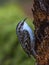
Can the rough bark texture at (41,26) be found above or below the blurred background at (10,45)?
below

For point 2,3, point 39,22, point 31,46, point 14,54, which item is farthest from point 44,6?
point 2,3

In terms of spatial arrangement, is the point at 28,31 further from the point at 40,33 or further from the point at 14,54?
the point at 14,54

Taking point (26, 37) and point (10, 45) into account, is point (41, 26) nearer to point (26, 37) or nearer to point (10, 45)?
point (26, 37)

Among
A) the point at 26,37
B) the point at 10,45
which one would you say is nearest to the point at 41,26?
the point at 26,37

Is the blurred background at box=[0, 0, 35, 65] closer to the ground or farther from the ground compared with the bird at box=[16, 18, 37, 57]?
farther from the ground

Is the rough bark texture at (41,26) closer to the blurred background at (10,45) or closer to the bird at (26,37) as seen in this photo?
the bird at (26,37)

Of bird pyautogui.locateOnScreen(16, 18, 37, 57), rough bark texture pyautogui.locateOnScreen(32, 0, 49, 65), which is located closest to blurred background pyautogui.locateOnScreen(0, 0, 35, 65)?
bird pyautogui.locateOnScreen(16, 18, 37, 57)

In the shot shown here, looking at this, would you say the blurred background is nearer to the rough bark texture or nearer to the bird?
the bird

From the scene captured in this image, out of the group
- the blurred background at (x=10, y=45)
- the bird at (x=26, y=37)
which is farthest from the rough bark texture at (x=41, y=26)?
the blurred background at (x=10, y=45)
